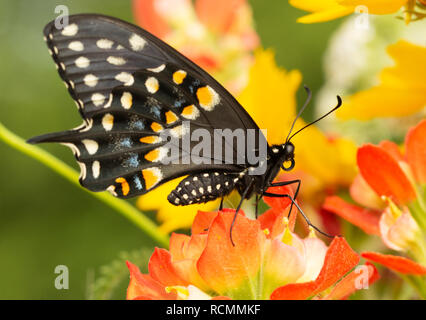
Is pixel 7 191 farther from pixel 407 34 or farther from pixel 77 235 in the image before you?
pixel 407 34

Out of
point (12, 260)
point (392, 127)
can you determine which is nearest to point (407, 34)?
point (392, 127)

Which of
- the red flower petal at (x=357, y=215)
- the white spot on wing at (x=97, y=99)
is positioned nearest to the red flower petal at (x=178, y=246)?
the red flower petal at (x=357, y=215)

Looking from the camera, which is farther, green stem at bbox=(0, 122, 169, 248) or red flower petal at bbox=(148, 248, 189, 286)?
green stem at bbox=(0, 122, 169, 248)

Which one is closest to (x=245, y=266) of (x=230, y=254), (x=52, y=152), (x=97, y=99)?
(x=230, y=254)

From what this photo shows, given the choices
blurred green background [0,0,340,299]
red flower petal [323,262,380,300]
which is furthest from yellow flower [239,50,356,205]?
blurred green background [0,0,340,299]

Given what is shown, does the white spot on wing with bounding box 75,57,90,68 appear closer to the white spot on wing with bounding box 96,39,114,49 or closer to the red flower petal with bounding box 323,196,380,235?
the white spot on wing with bounding box 96,39,114,49

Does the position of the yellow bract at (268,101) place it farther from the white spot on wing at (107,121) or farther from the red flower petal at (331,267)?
the red flower petal at (331,267)

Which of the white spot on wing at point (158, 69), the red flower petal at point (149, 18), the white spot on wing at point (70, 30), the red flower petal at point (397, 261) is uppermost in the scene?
the red flower petal at point (149, 18)

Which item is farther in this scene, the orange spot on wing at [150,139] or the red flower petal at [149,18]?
the red flower petal at [149,18]
